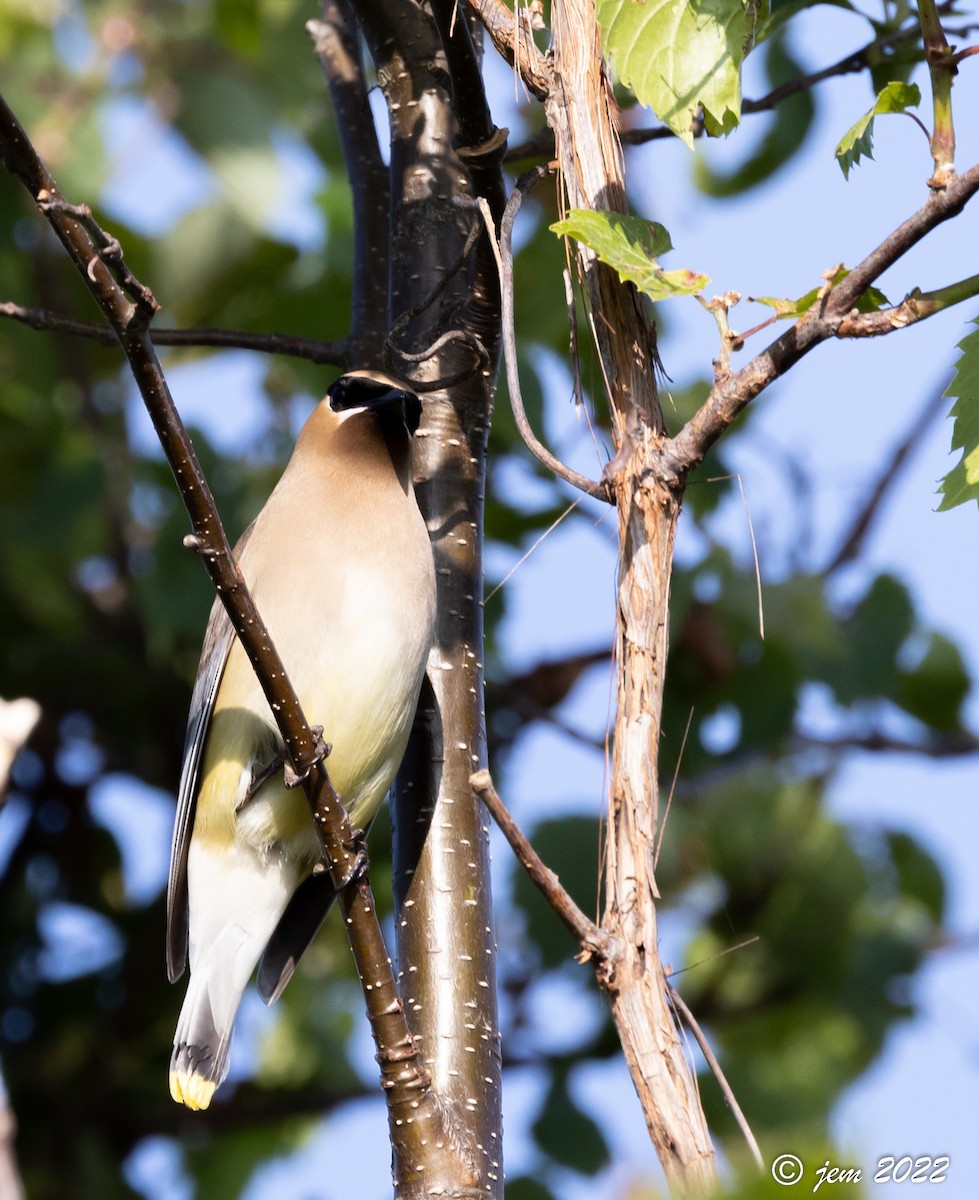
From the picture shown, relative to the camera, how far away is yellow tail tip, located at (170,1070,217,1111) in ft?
10.5

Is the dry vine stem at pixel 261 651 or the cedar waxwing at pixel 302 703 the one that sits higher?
the cedar waxwing at pixel 302 703

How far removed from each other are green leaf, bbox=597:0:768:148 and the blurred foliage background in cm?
144

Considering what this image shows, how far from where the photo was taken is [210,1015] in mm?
3291

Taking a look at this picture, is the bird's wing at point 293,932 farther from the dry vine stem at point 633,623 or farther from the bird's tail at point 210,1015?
the dry vine stem at point 633,623

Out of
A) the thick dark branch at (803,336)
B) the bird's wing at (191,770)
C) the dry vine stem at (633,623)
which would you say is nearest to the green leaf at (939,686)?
the bird's wing at (191,770)

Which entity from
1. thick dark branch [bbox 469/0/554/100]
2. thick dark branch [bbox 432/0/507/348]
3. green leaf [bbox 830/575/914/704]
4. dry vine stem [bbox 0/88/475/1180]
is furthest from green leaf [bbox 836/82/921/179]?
green leaf [bbox 830/575/914/704]

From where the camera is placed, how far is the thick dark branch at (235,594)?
70.6 inches

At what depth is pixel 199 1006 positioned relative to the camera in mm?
3293

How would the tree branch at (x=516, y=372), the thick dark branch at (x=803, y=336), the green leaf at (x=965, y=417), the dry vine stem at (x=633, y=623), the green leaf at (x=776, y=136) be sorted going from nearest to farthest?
the dry vine stem at (x=633, y=623), the thick dark branch at (x=803, y=336), the green leaf at (x=965, y=417), the tree branch at (x=516, y=372), the green leaf at (x=776, y=136)

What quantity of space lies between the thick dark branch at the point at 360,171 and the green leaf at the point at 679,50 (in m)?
1.17

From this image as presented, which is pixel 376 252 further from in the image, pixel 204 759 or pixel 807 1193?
pixel 807 1193

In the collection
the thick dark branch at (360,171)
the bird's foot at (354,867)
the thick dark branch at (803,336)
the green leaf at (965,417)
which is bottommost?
the bird's foot at (354,867)

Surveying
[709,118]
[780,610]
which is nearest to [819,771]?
[780,610]

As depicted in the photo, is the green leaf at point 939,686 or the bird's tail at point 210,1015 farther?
the green leaf at point 939,686
